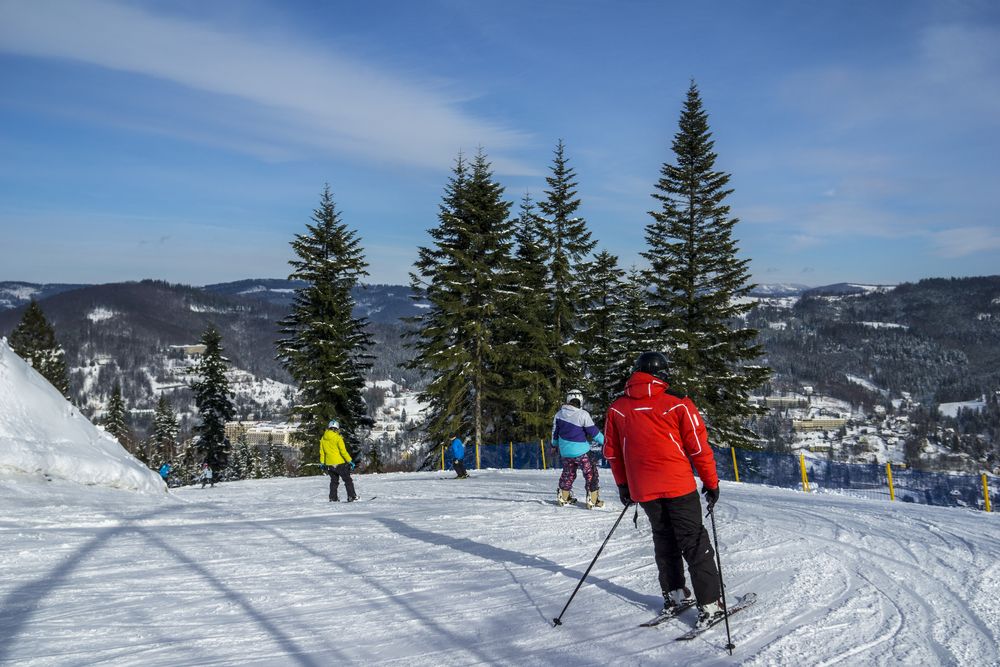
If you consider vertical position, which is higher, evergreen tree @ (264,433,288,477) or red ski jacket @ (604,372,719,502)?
red ski jacket @ (604,372,719,502)

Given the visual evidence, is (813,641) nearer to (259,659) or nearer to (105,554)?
(259,659)

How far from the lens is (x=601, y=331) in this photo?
36.7 meters

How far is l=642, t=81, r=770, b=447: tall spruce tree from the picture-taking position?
2953cm

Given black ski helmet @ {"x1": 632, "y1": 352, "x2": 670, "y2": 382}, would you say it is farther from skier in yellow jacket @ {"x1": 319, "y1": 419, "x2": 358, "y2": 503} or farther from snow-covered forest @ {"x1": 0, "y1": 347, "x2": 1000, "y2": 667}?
skier in yellow jacket @ {"x1": 319, "y1": 419, "x2": 358, "y2": 503}

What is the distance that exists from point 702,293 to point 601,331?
24.6ft

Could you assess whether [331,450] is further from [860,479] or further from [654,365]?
[860,479]

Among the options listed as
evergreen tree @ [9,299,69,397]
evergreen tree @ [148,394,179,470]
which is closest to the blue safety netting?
evergreen tree @ [148,394,179,470]

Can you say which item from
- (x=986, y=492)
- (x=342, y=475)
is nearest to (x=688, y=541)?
(x=342, y=475)

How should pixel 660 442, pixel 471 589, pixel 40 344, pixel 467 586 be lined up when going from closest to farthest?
pixel 660 442, pixel 471 589, pixel 467 586, pixel 40 344

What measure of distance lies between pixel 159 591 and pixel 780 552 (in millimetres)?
6418

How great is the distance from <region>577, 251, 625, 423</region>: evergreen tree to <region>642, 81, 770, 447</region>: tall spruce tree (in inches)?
164

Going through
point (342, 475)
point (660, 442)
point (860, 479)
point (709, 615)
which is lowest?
point (860, 479)

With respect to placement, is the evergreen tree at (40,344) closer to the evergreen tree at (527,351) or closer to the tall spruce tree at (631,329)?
the evergreen tree at (527,351)

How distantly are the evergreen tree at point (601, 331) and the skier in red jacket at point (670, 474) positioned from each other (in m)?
28.5
